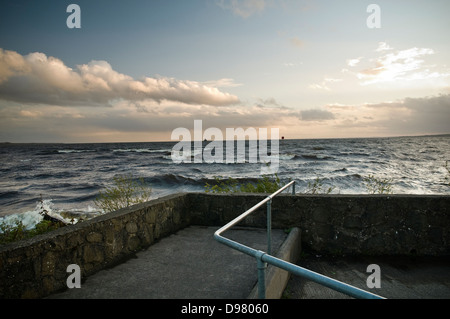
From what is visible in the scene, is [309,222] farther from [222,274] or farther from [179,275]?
[179,275]

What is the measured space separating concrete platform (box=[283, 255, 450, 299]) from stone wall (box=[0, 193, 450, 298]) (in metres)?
0.19

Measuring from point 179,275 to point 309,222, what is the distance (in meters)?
2.51

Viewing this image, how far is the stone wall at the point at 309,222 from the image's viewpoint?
3.39m

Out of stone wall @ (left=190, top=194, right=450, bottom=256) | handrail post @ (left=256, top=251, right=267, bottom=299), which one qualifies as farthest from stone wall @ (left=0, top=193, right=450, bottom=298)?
handrail post @ (left=256, top=251, right=267, bottom=299)

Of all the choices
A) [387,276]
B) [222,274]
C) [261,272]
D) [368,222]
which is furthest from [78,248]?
[368,222]

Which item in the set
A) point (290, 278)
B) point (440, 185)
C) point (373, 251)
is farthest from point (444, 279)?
point (440, 185)

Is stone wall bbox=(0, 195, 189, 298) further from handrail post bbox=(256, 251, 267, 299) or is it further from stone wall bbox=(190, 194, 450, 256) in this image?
handrail post bbox=(256, 251, 267, 299)

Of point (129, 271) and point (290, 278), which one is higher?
point (129, 271)

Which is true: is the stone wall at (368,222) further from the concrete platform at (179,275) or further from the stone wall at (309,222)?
the concrete platform at (179,275)
